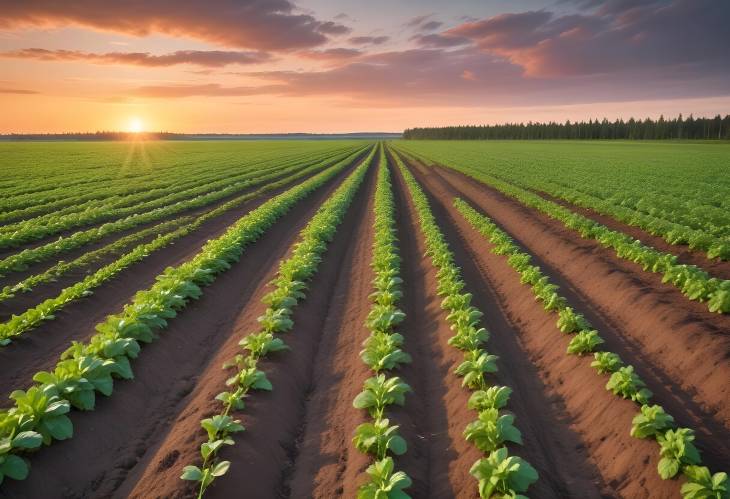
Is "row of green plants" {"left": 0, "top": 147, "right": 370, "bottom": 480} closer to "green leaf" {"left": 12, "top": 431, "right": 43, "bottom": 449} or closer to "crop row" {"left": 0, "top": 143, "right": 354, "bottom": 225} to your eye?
"green leaf" {"left": 12, "top": 431, "right": 43, "bottom": 449}

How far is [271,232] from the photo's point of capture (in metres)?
18.8

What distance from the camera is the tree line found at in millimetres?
124438

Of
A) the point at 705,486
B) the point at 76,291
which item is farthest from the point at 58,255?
the point at 705,486

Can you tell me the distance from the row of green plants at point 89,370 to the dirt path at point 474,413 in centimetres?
429

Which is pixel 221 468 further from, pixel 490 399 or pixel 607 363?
pixel 607 363

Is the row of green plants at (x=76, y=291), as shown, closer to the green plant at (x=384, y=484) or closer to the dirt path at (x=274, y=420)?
the dirt path at (x=274, y=420)

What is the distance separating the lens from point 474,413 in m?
6.32

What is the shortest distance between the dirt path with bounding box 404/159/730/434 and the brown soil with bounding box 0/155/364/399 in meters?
10.3

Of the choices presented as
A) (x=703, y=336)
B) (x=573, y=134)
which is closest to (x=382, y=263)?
(x=703, y=336)

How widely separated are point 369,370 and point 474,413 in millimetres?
1941

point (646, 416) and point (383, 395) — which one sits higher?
point (646, 416)

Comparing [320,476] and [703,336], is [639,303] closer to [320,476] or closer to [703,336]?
[703,336]

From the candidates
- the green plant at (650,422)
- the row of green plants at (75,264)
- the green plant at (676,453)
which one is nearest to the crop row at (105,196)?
the row of green plants at (75,264)

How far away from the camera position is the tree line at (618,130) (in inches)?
4899
